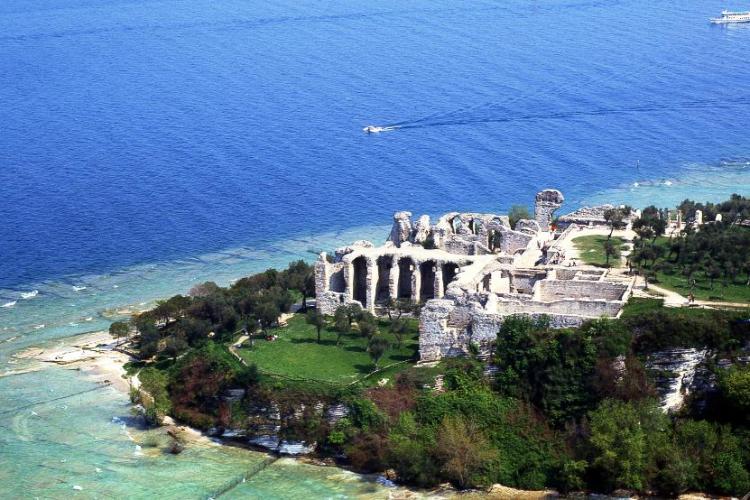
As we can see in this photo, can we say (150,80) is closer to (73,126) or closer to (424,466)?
(73,126)

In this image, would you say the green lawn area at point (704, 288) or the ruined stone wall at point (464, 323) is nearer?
the ruined stone wall at point (464, 323)

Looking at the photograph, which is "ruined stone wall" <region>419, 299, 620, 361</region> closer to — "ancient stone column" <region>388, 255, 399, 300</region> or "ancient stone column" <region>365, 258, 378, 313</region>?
"ancient stone column" <region>365, 258, 378, 313</region>

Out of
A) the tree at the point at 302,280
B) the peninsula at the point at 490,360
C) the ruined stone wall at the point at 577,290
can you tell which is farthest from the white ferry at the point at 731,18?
the ruined stone wall at the point at 577,290

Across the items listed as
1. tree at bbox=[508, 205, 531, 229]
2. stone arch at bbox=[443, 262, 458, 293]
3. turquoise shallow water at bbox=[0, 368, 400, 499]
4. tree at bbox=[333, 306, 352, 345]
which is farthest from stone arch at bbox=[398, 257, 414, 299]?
turquoise shallow water at bbox=[0, 368, 400, 499]

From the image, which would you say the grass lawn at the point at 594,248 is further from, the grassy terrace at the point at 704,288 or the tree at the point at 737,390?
the tree at the point at 737,390

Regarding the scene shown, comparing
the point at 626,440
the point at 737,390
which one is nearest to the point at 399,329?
the point at 626,440

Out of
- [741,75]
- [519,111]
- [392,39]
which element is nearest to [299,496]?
[519,111]
